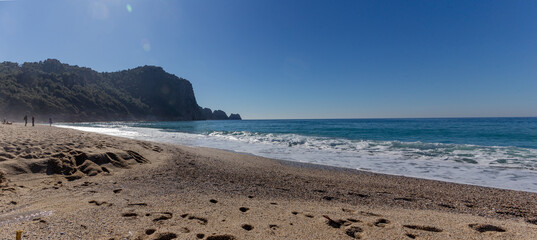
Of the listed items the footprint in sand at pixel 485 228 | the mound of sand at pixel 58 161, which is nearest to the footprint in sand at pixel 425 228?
the footprint in sand at pixel 485 228

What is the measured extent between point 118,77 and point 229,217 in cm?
16247

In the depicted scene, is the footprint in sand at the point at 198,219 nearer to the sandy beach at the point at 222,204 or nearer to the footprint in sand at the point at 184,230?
the sandy beach at the point at 222,204

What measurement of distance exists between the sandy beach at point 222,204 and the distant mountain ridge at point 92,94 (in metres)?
77.8

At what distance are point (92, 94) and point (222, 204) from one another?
117652 millimetres

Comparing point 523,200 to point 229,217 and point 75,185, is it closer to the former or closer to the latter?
point 229,217

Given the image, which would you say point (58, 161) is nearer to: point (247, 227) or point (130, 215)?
point (130, 215)

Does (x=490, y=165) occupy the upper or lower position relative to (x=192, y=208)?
lower

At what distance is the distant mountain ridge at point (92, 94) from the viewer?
216ft

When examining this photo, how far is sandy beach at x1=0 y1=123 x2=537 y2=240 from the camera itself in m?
2.91

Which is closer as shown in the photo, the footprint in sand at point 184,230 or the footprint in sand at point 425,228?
the footprint in sand at point 184,230

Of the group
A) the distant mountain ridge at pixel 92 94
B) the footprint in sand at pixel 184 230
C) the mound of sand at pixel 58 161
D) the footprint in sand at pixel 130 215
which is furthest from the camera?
the distant mountain ridge at pixel 92 94

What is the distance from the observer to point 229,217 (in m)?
3.38

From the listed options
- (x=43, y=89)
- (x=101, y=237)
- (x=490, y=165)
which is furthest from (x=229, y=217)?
(x=43, y=89)

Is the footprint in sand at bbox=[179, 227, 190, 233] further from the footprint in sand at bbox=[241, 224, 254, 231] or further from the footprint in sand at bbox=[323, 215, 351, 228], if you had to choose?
the footprint in sand at bbox=[323, 215, 351, 228]
